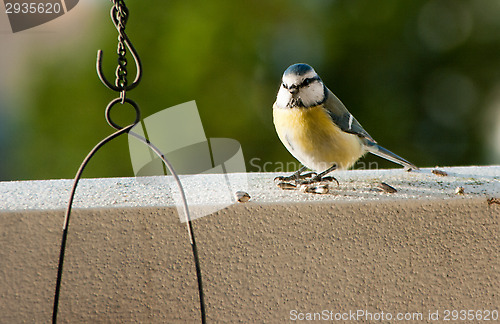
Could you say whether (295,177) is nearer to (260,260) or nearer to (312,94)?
(312,94)

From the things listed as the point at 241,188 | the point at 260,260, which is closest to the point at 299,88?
the point at 241,188

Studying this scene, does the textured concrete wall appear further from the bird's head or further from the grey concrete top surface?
the bird's head

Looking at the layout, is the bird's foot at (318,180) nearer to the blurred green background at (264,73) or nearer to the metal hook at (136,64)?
the metal hook at (136,64)

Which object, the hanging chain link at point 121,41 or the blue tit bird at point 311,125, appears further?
the blue tit bird at point 311,125

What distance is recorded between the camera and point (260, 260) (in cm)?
90

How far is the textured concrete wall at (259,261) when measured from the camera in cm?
90

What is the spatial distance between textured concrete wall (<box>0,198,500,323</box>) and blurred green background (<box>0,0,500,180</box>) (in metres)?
1.24

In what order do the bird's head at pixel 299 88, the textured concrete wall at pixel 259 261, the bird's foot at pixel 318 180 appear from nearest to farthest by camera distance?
the textured concrete wall at pixel 259 261
the bird's foot at pixel 318 180
the bird's head at pixel 299 88

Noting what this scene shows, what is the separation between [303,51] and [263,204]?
4.68 feet

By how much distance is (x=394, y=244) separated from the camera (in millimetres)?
900

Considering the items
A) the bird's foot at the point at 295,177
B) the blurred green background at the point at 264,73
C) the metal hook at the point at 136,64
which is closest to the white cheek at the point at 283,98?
the bird's foot at the point at 295,177

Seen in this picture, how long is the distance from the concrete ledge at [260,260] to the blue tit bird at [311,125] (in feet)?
1.19

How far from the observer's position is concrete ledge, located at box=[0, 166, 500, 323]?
35.3 inches

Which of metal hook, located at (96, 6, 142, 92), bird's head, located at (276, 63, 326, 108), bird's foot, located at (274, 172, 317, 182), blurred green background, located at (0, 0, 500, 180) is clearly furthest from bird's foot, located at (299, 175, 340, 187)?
blurred green background, located at (0, 0, 500, 180)
